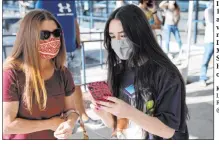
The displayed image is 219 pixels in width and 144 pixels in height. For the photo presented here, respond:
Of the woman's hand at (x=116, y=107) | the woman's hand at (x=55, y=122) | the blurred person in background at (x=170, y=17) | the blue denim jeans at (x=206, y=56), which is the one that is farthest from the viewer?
the blurred person in background at (x=170, y=17)

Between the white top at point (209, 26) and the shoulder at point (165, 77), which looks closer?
the shoulder at point (165, 77)

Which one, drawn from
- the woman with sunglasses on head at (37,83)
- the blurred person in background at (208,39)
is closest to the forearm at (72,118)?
the woman with sunglasses on head at (37,83)

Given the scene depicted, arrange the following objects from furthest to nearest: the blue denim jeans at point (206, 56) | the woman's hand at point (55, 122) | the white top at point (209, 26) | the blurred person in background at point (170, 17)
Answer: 1. the blurred person in background at point (170, 17)
2. the blue denim jeans at point (206, 56)
3. the white top at point (209, 26)
4. the woman's hand at point (55, 122)

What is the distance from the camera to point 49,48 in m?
0.71

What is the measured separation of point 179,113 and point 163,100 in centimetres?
5

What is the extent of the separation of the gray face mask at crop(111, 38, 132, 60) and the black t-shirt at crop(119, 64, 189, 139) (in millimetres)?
41

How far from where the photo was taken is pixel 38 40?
700 millimetres

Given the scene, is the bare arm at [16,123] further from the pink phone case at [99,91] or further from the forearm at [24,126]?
the pink phone case at [99,91]

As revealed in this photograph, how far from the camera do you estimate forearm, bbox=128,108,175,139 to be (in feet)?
2.17

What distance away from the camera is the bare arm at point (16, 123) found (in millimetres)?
695

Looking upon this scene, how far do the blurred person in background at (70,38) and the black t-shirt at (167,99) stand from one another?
0.17 metres

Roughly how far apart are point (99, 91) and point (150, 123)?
0.13 metres

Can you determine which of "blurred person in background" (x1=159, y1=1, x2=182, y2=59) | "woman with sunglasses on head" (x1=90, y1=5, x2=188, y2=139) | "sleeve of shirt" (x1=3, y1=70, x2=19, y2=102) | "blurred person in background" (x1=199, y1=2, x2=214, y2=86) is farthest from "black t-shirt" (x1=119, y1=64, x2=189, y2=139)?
"blurred person in background" (x1=159, y1=1, x2=182, y2=59)

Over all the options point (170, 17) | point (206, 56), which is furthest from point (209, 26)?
point (170, 17)
